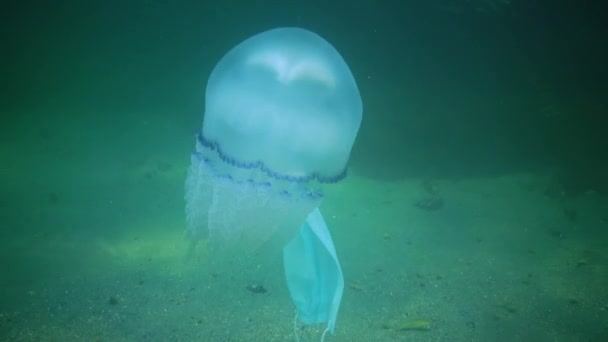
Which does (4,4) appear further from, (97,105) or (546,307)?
(546,307)

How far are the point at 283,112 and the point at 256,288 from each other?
292cm

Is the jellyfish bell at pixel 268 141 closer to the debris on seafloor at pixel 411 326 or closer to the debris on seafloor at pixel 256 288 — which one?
the debris on seafloor at pixel 256 288

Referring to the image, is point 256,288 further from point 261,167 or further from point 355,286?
point 261,167

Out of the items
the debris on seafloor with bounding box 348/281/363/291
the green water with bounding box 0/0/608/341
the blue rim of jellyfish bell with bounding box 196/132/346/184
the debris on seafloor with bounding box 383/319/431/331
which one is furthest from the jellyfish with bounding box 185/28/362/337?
the debris on seafloor with bounding box 348/281/363/291

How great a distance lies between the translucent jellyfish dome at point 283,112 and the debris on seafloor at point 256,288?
252 cm

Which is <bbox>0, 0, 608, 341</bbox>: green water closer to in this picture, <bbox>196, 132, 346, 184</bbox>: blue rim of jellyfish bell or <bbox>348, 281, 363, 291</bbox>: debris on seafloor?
<bbox>348, 281, 363, 291</bbox>: debris on seafloor

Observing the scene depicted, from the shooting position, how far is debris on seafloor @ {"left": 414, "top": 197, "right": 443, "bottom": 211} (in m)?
8.56

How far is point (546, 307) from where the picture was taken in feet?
15.6

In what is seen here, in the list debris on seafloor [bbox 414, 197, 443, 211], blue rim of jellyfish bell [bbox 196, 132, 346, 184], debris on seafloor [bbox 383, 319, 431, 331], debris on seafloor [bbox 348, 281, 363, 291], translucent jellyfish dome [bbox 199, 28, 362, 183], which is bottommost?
debris on seafloor [bbox 414, 197, 443, 211]

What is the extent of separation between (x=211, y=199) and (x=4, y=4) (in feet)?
33.5

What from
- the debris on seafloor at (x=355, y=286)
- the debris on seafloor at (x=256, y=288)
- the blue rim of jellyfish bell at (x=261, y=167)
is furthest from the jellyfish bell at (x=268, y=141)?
the debris on seafloor at (x=355, y=286)

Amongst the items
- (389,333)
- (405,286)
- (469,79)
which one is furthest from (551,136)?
(389,333)

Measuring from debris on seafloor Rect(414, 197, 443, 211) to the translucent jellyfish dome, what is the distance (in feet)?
Result: 20.5

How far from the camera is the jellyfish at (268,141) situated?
255 centimetres
